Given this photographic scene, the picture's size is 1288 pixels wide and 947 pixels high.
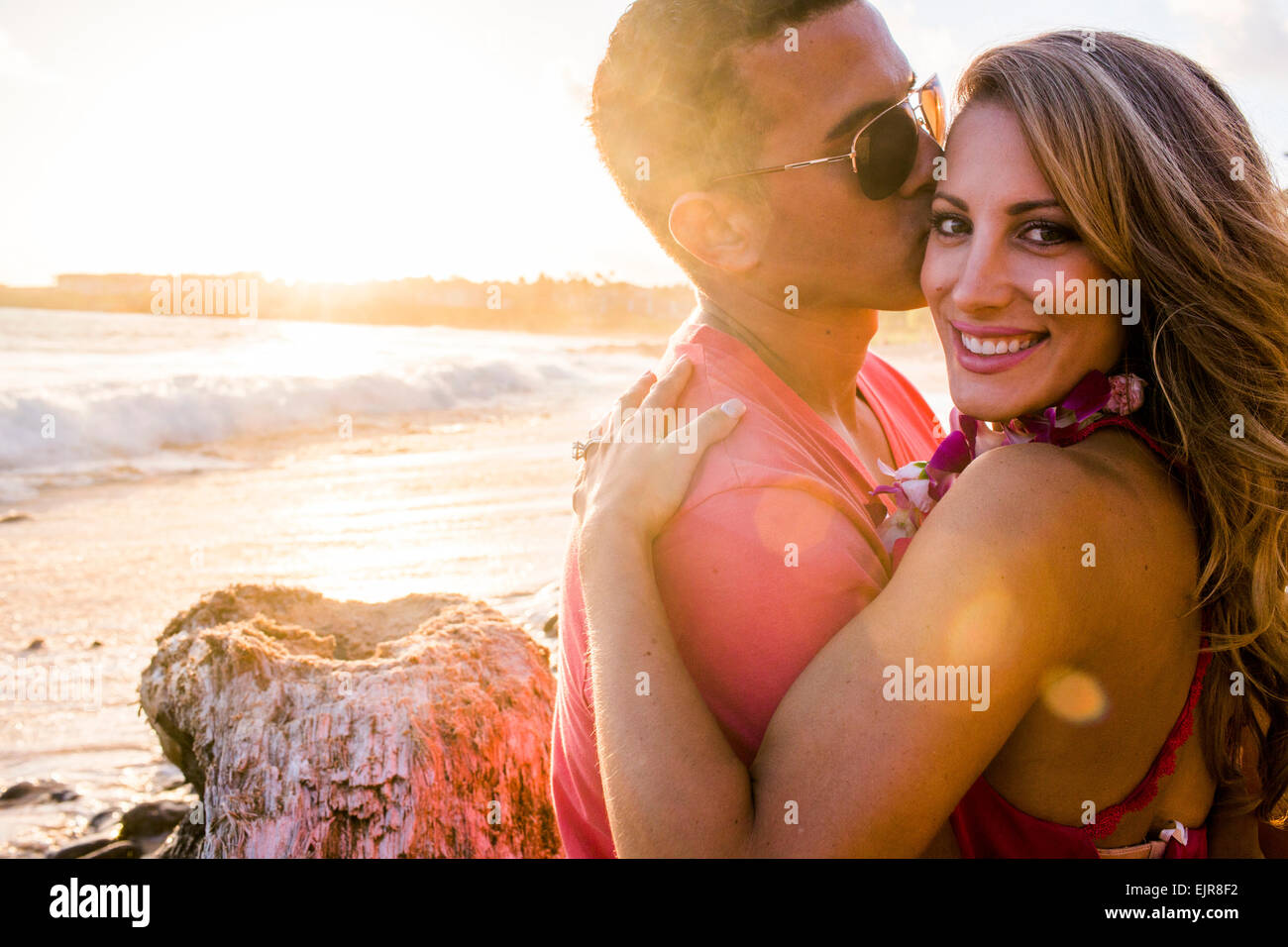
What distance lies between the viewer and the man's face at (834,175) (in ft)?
8.16

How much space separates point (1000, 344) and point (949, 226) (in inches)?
14.7

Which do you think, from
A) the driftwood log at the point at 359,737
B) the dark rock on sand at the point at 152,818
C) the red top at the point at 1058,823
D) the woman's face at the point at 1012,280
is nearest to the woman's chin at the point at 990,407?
the woman's face at the point at 1012,280

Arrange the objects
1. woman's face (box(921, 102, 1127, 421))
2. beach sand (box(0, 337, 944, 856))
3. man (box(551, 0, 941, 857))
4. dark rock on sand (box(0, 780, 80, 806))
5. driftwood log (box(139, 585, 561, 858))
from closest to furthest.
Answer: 1. woman's face (box(921, 102, 1127, 421))
2. man (box(551, 0, 941, 857))
3. driftwood log (box(139, 585, 561, 858))
4. dark rock on sand (box(0, 780, 80, 806))
5. beach sand (box(0, 337, 944, 856))

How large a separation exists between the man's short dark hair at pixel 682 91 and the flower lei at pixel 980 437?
87cm

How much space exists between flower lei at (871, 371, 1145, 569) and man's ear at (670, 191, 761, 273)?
2.24 ft

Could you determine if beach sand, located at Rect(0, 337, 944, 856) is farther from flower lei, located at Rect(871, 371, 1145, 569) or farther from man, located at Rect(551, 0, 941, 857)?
flower lei, located at Rect(871, 371, 1145, 569)

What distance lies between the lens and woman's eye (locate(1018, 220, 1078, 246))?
2.01 metres

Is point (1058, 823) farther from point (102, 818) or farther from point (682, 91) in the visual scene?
point (102, 818)

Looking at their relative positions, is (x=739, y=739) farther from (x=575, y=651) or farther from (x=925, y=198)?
(x=925, y=198)

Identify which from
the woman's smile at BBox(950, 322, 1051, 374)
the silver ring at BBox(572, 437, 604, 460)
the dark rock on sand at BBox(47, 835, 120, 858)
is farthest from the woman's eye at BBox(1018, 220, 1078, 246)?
the dark rock on sand at BBox(47, 835, 120, 858)

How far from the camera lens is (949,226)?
233cm

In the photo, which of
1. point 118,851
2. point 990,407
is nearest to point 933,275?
point 990,407
